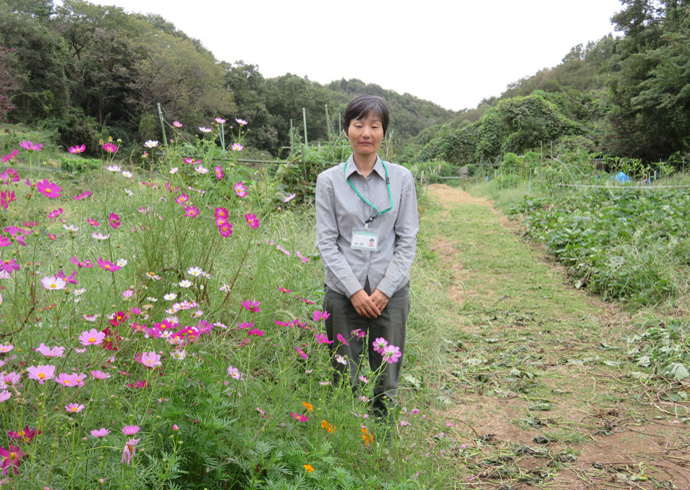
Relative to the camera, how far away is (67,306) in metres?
1.73

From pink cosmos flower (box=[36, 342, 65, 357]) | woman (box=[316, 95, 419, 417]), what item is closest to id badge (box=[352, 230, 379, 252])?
woman (box=[316, 95, 419, 417])

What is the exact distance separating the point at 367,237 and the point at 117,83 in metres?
28.3

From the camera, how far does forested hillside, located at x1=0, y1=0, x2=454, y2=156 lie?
21766mm

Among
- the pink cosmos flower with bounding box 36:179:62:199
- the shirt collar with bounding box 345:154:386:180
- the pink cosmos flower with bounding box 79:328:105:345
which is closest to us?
the pink cosmos flower with bounding box 79:328:105:345

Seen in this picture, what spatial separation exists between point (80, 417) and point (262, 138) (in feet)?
86.4

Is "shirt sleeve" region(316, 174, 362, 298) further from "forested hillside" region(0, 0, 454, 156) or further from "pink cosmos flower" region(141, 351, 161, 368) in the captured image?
"forested hillside" region(0, 0, 454, 156)

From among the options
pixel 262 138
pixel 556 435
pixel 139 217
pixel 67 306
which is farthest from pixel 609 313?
pixel 262 138

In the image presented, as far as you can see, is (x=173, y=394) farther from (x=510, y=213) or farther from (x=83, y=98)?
(x=83, y=98)

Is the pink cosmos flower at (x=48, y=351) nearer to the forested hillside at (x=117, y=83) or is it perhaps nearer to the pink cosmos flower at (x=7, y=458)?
the pink cosmos flower at (x=7, y=458)

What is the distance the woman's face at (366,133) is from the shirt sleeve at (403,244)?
21 cm

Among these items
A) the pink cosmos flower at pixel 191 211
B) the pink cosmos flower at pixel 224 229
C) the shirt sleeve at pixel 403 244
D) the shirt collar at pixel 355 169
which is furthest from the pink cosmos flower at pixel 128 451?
the shirt collar at pixel 355 169

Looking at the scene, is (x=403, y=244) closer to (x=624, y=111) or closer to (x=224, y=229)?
(x=224, y=229)

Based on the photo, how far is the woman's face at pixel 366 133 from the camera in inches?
80.7

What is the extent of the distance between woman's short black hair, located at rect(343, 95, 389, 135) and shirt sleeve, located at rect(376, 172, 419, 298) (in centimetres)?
27
